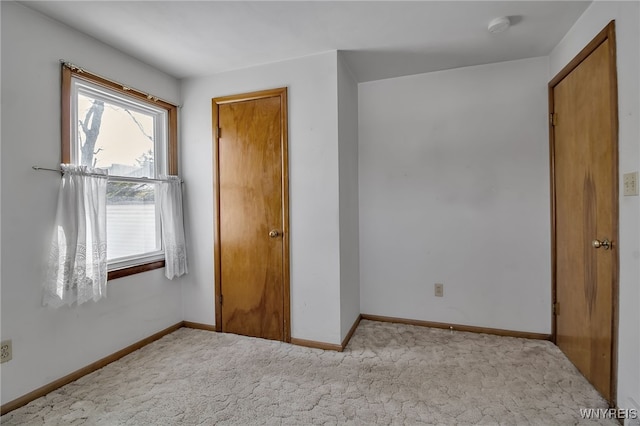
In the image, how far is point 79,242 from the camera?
2.03m

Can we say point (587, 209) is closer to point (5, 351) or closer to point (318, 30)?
point (318, 30)

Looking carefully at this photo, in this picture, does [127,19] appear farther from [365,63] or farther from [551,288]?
[551,288]

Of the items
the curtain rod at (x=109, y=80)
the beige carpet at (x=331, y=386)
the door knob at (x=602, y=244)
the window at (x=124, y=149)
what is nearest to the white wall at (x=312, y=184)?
the beige carpet at (x=331, y=386)

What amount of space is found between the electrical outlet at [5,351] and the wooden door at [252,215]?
53.8 inches

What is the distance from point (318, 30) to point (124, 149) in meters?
1.80

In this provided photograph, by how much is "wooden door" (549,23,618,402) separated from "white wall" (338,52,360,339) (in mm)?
1606

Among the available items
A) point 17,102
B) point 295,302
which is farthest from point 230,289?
point 17,102

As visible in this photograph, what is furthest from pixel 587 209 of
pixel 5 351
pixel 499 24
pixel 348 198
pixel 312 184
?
pixel 5 351

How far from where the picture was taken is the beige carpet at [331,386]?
5.53ft

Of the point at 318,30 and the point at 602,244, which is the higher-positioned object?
the point at 318,30

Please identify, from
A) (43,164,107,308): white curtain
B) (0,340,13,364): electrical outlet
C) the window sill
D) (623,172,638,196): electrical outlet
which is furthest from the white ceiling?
(0,340,13,364): electrical outlet

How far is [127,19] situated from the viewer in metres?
1.97

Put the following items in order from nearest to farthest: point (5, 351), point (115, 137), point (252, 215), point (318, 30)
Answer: point (5, 351), point (318, 30), point (115, 137), point (252, 215)

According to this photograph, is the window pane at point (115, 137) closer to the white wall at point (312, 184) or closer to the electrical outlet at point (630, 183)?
the white wall at point (312, 184)
